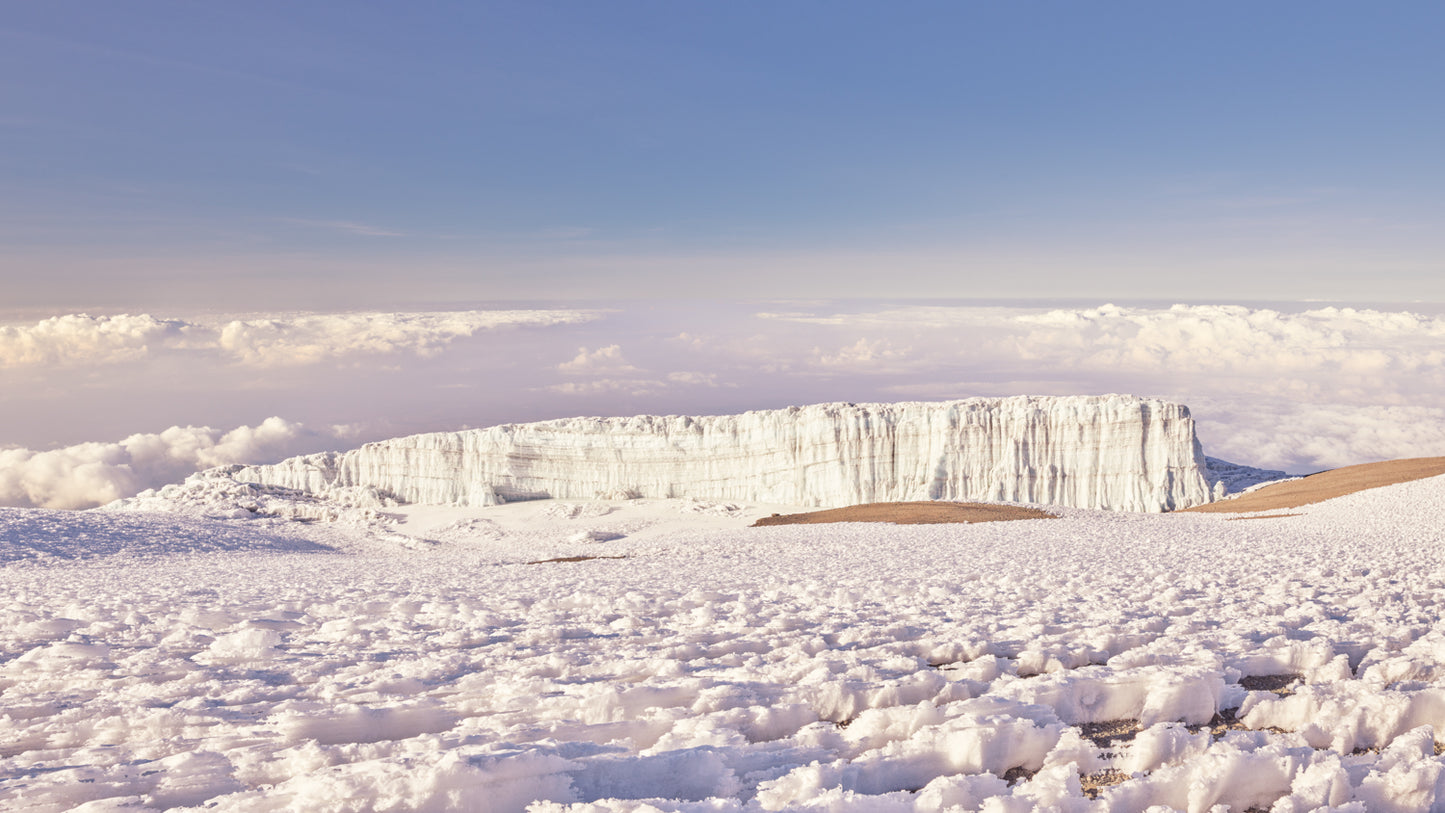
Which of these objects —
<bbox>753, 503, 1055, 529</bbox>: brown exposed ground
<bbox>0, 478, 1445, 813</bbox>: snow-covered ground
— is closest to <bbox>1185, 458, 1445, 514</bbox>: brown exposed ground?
<bbox>753, 503, 1055, 529</bbox>: brown exposed ground

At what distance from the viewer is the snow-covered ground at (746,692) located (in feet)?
14.0

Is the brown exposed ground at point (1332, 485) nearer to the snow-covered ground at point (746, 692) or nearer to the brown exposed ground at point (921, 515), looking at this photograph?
the brown exposed ground at point (921, 515)

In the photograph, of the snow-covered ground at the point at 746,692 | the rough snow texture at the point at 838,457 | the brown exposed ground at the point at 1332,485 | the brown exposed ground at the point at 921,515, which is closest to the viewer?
the snow-covered ground at the point at 746,692

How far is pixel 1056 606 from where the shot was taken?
10.0 meters

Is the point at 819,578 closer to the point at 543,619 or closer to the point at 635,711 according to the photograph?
the point at 543,619

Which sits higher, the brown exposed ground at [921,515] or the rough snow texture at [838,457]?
the rough snow texture at [838,457]

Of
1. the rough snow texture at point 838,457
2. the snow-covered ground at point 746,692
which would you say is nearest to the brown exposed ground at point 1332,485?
the rough snow texture at point 838,457

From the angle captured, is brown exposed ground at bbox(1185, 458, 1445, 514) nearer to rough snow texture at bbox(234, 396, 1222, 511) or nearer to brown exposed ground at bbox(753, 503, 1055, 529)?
rough snow texture at bbox(234, 396, 1222, 511)

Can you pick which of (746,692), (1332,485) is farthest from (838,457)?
(746,692)

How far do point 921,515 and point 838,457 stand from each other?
44.0 ft

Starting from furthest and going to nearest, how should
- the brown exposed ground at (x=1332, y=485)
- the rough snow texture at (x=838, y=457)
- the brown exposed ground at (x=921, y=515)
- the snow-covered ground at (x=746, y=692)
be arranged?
the rough snow texture at (x=838, y=457) → the brown exposed ground at (x=1332, y=485) → the brown exposed ground at (x=921, y=515) → the snow-covered ground at (x=746, y=692)

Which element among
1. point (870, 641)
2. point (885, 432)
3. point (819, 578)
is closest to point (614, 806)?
point (870, 641)

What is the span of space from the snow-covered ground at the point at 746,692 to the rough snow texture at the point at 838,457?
1172 inches

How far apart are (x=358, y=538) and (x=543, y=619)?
30.9m
